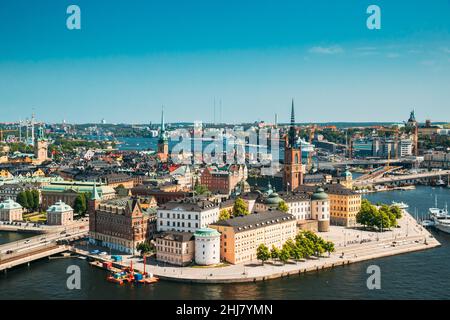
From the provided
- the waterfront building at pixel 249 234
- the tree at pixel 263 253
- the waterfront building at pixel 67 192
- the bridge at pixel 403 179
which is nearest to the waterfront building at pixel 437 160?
the bridge at pixel 403 179

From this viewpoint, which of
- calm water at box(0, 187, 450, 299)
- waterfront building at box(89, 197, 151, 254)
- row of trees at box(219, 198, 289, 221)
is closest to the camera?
calm water at box(0, 187, 450, 299)

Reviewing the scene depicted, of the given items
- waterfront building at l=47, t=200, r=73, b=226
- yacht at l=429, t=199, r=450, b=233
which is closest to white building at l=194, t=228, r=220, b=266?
waterfront building at l=47, t=200, r=73, b=226

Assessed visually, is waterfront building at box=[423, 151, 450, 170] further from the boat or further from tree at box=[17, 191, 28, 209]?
tree at box=[17, 191, 28, 209]

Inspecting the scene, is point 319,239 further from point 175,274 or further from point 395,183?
point 395,183

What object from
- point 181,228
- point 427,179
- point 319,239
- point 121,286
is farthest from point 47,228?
point 427,179

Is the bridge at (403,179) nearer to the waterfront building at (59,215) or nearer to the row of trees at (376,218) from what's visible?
the row of trees at (376,218)

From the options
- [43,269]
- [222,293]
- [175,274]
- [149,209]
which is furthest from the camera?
[149,209]

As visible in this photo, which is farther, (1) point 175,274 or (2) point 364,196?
(2) point 364,196
